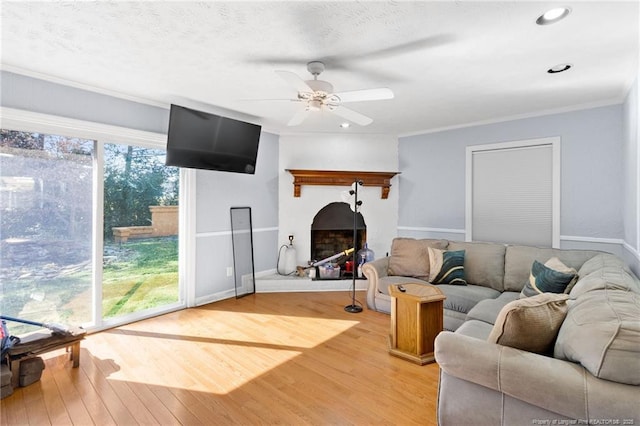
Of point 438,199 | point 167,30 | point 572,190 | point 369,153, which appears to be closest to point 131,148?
point 167,30

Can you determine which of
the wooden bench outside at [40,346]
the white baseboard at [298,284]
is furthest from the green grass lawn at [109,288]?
the white baseboard at [298,284]

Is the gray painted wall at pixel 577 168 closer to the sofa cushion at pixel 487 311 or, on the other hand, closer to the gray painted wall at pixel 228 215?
the sofa cushion at pixel 487 311

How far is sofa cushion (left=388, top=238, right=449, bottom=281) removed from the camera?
12.7 ft

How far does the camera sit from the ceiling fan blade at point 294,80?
2.16 metres

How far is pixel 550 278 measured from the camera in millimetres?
2693

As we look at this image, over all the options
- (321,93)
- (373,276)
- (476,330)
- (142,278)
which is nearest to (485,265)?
(373,276)

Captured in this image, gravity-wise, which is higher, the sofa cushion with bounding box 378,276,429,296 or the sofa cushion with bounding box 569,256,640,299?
the sofa cushion with bounding box 569,256,640,299

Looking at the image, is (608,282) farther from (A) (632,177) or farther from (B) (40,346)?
(B) (40,346)

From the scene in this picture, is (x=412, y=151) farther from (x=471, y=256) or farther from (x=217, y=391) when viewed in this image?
(x=217, y=391)

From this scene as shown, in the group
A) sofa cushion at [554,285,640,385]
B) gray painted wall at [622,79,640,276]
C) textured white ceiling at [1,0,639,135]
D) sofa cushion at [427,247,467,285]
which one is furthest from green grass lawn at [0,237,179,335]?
gray painted wall at [622,79,640,276]

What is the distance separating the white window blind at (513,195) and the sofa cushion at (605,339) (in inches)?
101

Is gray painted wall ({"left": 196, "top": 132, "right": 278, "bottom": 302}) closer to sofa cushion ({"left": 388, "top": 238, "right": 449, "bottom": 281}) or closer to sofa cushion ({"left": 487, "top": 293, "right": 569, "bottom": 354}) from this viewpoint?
sofa cushion ({"left": 388, "top": 238, "right": 449, "bottom": 281})

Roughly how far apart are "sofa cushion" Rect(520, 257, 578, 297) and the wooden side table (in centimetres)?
83

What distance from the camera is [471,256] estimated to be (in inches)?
148
